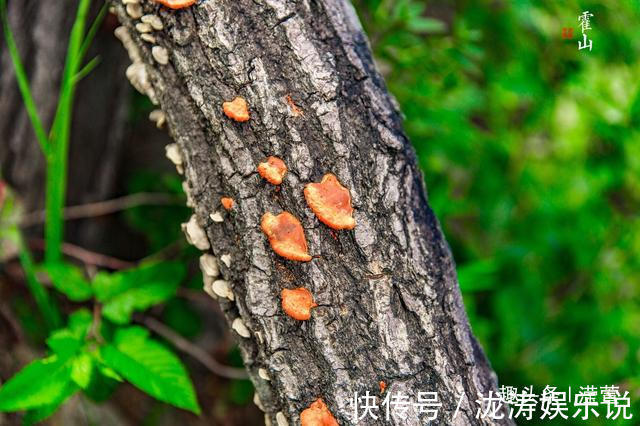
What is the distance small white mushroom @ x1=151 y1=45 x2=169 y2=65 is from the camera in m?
1.21

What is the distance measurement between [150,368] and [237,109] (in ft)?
2.06

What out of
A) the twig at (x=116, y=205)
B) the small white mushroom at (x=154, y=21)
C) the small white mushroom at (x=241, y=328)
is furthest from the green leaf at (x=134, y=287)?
the small white mushroom at (x=154, y=21)

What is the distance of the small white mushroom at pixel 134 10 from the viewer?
121 cm

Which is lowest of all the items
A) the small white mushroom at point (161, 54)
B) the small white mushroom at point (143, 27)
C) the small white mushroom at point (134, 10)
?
the small white mushroom at point (161, 54)

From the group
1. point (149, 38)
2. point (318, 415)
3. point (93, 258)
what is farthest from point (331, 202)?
point (93, 258)

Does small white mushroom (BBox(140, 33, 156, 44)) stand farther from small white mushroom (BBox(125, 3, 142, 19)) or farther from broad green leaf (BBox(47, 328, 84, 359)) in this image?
broad green leaf (BBox(47, 328, 84, 359))

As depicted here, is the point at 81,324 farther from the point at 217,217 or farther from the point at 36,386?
the point at 217,217

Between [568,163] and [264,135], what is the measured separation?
213 cm

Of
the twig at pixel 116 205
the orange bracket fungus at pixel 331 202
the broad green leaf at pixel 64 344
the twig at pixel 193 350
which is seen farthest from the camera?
the twig at pixel 116 205

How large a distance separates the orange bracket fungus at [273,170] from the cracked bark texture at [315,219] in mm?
15

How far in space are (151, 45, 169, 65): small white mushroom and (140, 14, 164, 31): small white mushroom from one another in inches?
1.6

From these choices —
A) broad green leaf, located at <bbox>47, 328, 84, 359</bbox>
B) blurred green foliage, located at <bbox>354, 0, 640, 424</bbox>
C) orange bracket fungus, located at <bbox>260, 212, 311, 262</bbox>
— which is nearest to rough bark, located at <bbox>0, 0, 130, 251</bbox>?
broad green leaf, located at <bbox>47, 328, 84, 359</bbox>

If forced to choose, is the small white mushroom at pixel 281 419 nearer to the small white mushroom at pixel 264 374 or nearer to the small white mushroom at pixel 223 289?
the small white mushroom at pixel 264 374

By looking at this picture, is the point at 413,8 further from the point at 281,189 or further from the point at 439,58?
the point at 281,189
